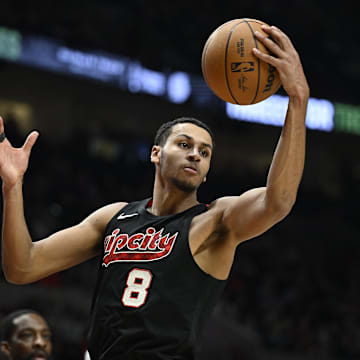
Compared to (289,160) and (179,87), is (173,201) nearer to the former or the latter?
(289,160)

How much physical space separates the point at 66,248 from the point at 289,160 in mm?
1247

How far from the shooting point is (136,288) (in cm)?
302

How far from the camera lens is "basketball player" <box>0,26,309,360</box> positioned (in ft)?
9.30

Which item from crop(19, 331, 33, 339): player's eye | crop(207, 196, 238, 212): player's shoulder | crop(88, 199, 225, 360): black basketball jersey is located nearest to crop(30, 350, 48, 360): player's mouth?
crop(19, 331, 33, 339): player's eye

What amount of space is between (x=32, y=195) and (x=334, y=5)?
11.2m

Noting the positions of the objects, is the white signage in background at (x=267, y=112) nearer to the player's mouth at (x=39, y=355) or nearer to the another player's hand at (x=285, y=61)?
the player's mouth at (x=39, y=355)

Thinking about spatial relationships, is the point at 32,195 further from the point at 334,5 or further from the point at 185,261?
the point at 334,5

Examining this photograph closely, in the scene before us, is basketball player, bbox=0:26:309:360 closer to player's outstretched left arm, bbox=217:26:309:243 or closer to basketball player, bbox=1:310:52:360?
A: player's outstretched left arm, bbox=217:26:309:243

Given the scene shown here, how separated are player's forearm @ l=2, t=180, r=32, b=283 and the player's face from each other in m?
0.70

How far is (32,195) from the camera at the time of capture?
11422mm

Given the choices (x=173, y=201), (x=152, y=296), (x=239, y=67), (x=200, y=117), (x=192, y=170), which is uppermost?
(x=200, y=117)

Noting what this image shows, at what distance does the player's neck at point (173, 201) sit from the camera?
3330mm

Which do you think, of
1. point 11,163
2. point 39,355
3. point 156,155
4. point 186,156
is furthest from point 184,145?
point 39,355

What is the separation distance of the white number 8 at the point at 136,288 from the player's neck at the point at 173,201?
41cm
